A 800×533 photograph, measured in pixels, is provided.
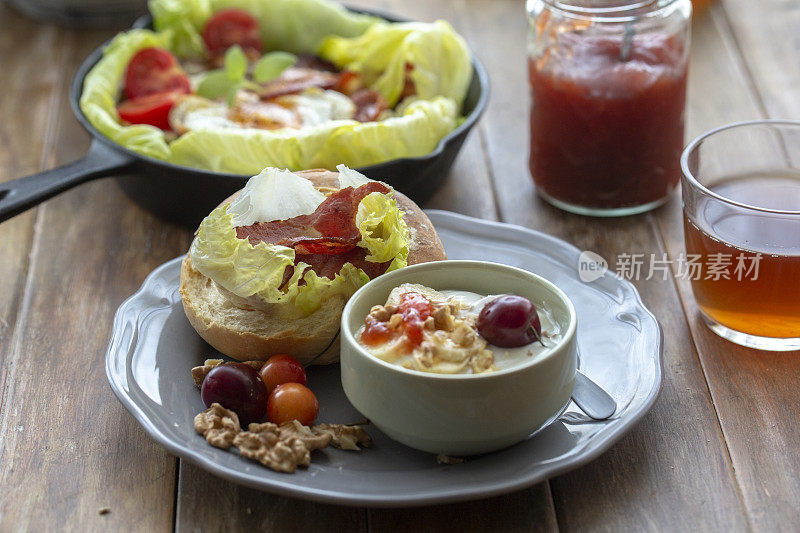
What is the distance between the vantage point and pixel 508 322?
157cm

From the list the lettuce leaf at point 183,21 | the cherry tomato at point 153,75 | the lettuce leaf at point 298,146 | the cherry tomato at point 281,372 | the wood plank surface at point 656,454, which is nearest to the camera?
the wood plank surface at point 656,454

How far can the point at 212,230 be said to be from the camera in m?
1.83

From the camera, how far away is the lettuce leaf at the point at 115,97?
98.3 inches

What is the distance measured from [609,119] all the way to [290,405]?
1.20 m

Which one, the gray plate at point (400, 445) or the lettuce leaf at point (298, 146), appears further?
the lettuce leaf at point (298, 146)

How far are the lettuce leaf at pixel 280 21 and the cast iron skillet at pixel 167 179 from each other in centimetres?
66

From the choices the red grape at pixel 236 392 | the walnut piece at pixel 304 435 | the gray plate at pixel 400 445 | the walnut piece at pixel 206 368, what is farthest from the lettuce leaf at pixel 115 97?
the walnut piece at pixel 304 435

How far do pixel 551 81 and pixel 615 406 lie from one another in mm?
1040

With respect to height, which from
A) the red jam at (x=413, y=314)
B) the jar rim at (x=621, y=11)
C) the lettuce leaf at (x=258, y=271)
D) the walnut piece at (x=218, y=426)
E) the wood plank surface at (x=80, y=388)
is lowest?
the wood plank surface at (x=80, y=388)

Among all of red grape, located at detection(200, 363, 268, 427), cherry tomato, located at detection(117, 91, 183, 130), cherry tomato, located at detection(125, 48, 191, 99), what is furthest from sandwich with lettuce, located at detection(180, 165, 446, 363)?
cherry tomato, located at detection(125, 48, 191, 99)

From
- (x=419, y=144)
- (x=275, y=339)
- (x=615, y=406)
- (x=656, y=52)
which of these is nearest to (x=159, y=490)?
(x=275, y=339)

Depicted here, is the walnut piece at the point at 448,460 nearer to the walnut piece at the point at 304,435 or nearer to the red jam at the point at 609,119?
the walnut piece at the point at 304,435

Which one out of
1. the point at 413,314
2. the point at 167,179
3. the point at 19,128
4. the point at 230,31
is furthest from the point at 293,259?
the point at 19,128

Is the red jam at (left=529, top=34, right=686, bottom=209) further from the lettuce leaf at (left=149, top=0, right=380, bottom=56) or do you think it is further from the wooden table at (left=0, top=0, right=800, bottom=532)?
the lettuce leaf at (left=149, top=0, right=380, bottom=56)
